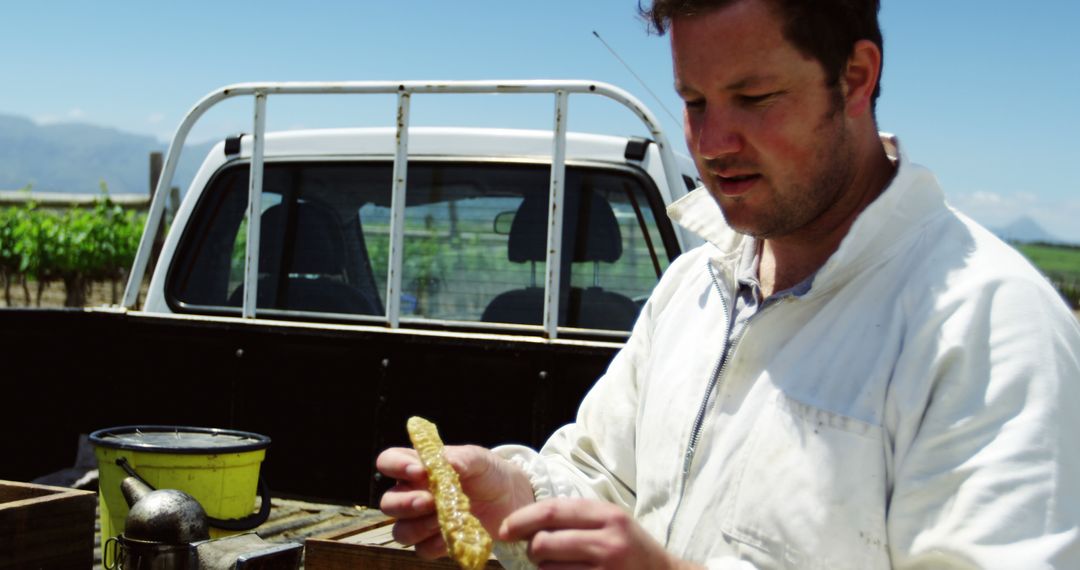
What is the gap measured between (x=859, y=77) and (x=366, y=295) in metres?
3.17

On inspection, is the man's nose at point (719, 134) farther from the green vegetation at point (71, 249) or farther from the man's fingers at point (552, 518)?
the green vegetation at point (71, 249)

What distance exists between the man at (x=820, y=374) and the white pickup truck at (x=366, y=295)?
1.96 meters

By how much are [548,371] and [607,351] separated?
220 millimetres

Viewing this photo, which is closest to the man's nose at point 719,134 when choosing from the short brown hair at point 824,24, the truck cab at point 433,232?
the short brown hair at point 824,24

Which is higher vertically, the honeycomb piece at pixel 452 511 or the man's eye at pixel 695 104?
the man's eye at pixel 695 104

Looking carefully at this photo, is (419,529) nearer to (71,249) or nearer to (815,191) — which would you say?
(815,191)

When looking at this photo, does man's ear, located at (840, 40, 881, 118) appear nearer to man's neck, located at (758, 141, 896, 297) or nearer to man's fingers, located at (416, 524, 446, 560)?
man's neck, located at (758, 141, 896, 297)

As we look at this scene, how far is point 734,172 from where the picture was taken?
1.74m

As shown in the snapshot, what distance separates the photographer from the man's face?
169 centimetres

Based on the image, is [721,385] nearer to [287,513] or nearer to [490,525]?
[490,525]

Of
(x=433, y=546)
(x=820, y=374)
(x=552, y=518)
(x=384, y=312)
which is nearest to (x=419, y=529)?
(x=433, y=546)

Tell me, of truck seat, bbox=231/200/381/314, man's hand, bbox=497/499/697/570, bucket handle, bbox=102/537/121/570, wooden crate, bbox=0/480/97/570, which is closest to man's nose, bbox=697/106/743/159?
man's hand, bbox=497/499/697/570

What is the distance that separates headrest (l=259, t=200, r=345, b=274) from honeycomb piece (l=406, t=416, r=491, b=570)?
2.97m

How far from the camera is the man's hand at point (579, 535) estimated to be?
1.39 m
